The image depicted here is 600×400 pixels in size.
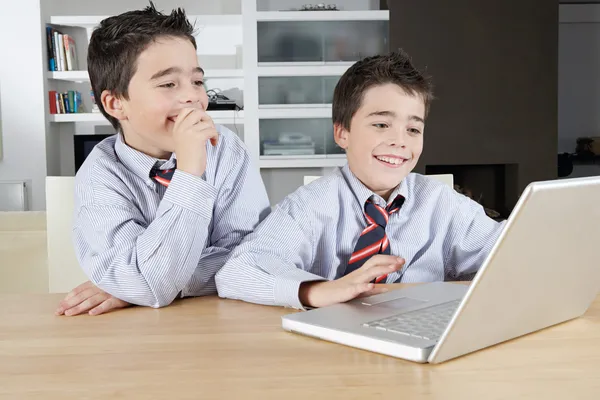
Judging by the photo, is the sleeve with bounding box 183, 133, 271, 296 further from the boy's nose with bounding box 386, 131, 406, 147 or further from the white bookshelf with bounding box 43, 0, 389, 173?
the white bookshelf with bounding box 43, 0, 389, 173

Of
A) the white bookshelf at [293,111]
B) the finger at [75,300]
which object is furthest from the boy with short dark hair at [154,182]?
the white bookshelf at [293,111]

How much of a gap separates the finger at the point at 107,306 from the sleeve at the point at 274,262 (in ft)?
0.50

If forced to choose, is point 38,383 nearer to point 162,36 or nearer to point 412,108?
point 162,36

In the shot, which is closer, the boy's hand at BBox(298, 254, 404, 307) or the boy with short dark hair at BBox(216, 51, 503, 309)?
the boy's hand at BBox(298, 254, 404, 307)

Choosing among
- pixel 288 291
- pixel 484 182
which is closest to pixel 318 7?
pixel 484 182

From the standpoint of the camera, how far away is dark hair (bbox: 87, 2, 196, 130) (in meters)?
1.29

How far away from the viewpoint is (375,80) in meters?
1.45

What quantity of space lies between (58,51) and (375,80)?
4574 mm

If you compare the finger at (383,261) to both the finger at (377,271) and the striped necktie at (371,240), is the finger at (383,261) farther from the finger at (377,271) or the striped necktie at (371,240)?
the striped necktie at (371,240)

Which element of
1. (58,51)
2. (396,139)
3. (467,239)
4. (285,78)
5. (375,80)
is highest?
(58,51)

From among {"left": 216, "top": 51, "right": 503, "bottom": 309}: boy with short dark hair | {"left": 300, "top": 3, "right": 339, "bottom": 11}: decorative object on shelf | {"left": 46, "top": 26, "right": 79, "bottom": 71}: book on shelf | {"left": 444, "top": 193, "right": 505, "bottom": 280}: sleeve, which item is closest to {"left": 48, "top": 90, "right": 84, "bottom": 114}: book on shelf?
{"left": 46, "top": 26, "right": 79, "bottom": 71}: book on shelf

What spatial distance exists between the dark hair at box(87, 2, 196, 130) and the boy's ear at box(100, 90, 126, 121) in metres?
0.01

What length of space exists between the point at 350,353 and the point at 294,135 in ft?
15.8

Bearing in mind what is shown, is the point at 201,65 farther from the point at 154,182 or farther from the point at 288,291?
the point at 288,291
